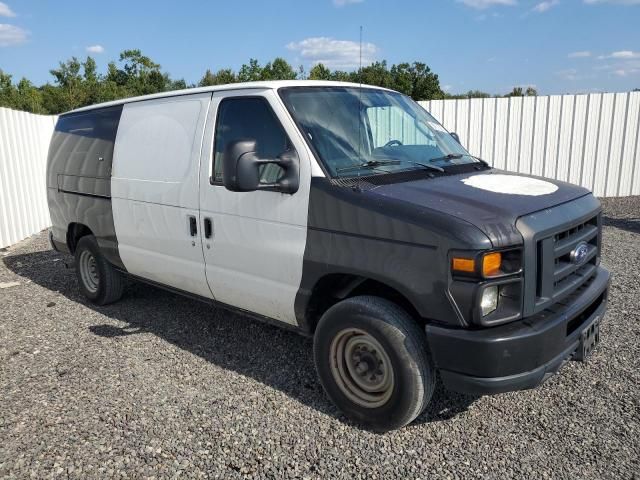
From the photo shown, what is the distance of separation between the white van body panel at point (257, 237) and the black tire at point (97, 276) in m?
2.04

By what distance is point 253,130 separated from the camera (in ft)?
12.2

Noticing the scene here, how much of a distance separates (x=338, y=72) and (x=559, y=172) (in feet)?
86.3

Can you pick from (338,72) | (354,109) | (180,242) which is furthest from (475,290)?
(338,72)

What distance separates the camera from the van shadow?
3.61 metres

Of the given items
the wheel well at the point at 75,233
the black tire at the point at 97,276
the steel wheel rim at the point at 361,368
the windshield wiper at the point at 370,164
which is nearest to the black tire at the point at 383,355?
the steel wheel rim at the point at 361,368

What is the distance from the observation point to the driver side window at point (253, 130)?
3.54m

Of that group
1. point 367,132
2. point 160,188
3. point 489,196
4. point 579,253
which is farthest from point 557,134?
point 160,188

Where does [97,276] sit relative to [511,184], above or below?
below

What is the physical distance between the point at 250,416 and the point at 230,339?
1.38 metres

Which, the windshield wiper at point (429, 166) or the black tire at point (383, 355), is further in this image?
the windshield wiper at point (429, 166)

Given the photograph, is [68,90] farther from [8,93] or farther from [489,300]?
[489,300]

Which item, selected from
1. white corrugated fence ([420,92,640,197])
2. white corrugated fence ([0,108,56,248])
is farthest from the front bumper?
white corrugated fence ([420,92,640,197])

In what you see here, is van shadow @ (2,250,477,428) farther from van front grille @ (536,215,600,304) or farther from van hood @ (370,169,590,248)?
van hood @ (370,169,590,248)

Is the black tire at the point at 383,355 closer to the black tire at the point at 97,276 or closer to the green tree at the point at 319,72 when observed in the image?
the black tire at the point at 97,276
